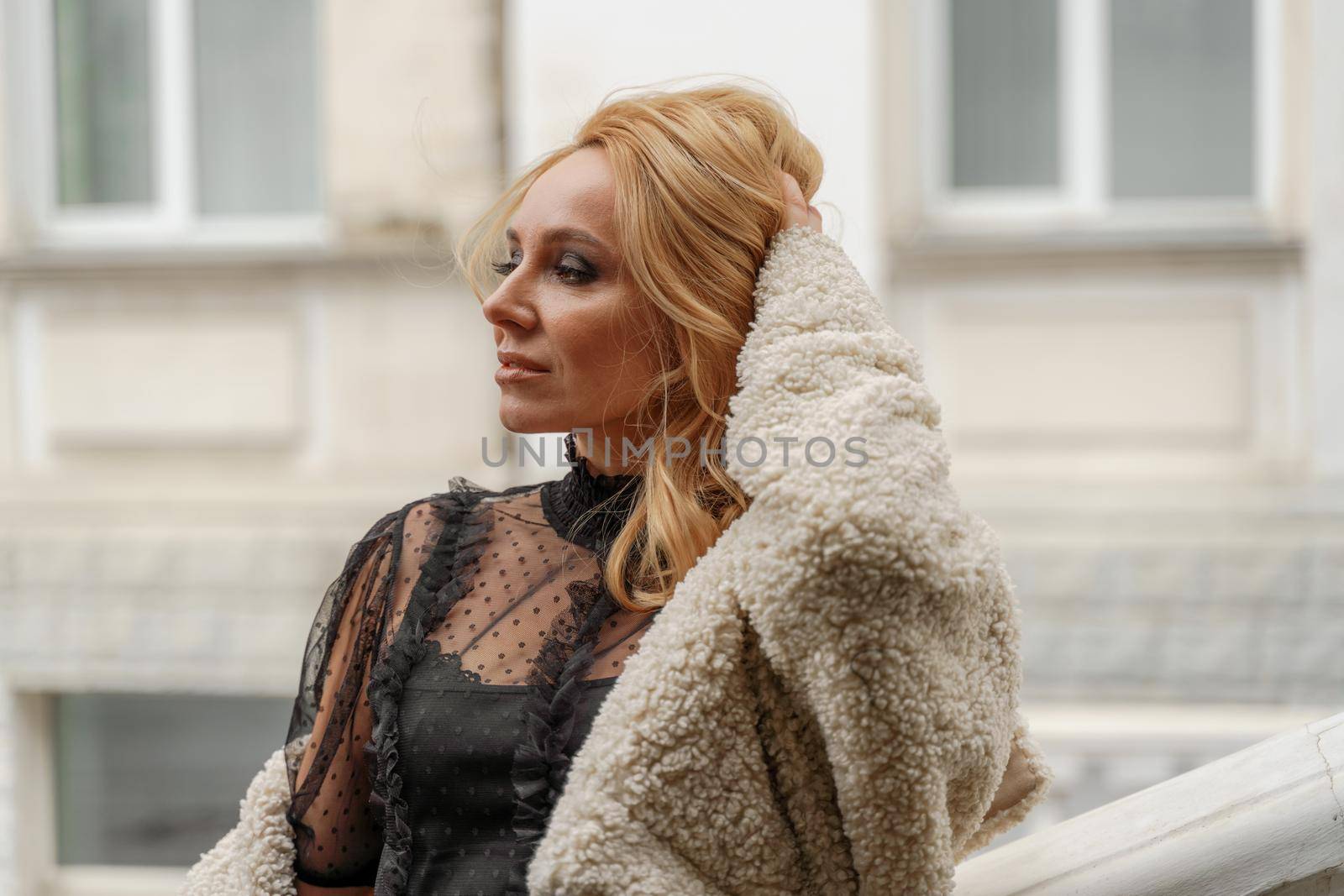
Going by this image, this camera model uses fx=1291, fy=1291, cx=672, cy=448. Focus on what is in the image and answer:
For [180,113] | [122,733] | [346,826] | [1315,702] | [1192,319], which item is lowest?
[122,733]

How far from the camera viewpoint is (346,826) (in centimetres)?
148

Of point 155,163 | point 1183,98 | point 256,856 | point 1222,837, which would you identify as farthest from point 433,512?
point 155,163

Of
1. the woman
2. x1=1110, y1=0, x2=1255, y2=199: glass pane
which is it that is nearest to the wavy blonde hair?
the woman

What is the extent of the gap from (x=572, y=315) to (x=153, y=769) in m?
4.46

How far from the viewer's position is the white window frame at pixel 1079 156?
448cm

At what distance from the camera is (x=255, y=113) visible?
5051 millimetres

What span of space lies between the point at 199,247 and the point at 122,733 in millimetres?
1955

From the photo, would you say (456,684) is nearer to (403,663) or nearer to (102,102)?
(403,663)

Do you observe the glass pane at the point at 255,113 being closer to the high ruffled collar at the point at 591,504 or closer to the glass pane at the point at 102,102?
the glass pane at the point at 102,102

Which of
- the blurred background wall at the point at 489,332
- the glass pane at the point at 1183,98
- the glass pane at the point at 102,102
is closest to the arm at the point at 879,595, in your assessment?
the blurred background wall at the point at 489,332

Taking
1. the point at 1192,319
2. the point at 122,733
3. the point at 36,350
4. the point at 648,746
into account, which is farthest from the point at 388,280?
the point at 648,746

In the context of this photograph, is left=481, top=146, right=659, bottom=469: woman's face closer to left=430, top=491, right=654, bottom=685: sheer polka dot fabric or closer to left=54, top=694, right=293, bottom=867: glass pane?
left=430, top=491, right=654, bottom=685: sheer polka dot fabric

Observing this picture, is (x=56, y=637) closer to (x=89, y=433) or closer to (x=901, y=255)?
(x=89, y=433)

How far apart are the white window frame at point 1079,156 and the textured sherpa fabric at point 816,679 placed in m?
3.50
